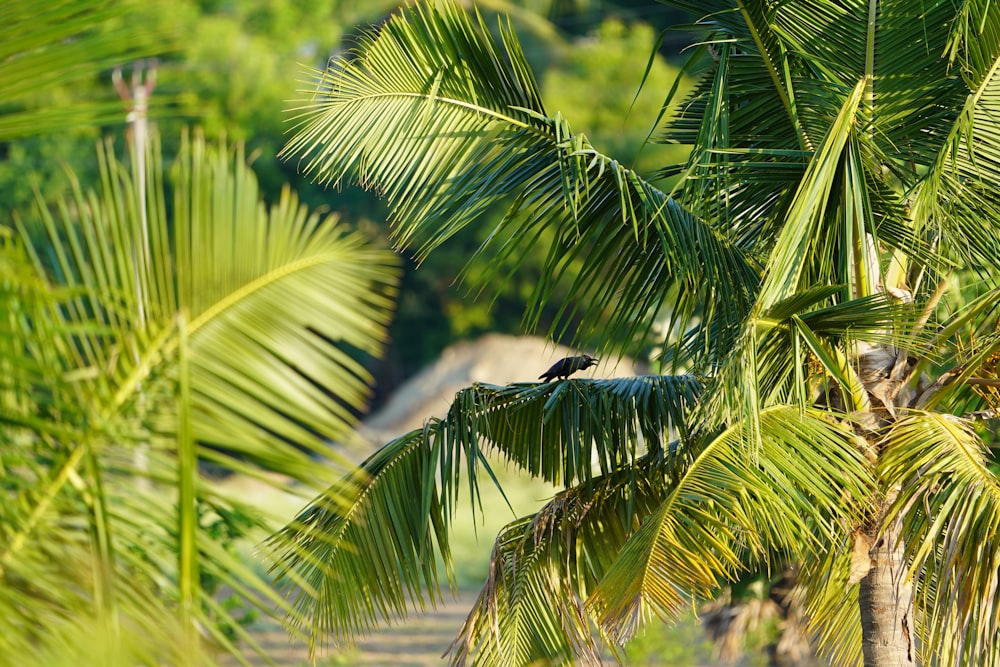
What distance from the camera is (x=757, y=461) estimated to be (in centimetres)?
375

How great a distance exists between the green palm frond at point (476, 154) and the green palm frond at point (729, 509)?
66 centimetres

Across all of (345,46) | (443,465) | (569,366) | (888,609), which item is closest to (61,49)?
(443,465)

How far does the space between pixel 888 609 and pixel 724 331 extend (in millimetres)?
1475

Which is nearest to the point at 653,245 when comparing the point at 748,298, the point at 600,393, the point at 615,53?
the point at 748,298

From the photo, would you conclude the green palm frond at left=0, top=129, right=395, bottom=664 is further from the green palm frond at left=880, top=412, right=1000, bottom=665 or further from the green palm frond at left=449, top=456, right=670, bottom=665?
the green palm frond at left=449, top=456, right=670, bottom=665

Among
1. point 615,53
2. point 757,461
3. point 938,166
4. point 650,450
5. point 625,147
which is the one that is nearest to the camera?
point 757,461

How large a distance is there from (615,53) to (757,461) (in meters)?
25.0

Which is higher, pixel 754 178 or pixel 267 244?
pixel 754 178

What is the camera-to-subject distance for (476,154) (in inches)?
188

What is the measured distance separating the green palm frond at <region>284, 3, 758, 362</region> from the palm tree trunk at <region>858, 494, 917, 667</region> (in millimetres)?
1251

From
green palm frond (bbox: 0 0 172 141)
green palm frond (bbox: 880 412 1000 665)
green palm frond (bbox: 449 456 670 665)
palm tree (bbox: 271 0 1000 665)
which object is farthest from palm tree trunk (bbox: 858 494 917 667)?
green palm frond (bbox: 0 0 172 141)

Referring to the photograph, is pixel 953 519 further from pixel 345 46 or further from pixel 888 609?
pixel 345 46

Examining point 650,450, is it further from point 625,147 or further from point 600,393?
point 625,147

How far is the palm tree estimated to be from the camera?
13.2 ft
